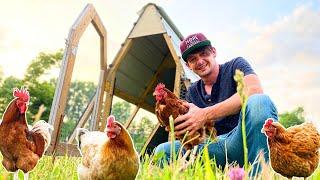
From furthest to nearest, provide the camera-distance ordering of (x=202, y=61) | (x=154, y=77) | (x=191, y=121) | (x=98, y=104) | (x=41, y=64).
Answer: (x=41, y=64) → (x=154, y=77) → (x=98, y=104) → (x=202, y=61) → (x=191, y=121)

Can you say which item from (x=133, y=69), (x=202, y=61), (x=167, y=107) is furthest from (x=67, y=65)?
(x=133, y=69)

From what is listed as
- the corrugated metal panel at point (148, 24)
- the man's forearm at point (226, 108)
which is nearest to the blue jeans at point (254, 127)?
the man's forearm at point (226, 108)

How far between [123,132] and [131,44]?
6.97m

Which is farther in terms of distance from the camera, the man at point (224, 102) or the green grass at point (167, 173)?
the man at point (224, 102)

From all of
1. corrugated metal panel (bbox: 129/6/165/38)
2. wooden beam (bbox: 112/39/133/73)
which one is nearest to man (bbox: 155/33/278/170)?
corrugated metal panel (bbox: 129/6/165/38)

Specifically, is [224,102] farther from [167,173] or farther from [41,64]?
[41,64]

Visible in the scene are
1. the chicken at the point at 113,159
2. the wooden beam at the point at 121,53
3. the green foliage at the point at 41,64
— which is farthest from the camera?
the green foliage at the point at 41,64

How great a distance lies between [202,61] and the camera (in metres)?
3.36

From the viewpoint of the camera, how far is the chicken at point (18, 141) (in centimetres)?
92

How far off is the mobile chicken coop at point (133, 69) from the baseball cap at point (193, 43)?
1154 mm

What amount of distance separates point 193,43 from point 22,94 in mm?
2295

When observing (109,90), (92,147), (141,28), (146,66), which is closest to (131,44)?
(141,28)

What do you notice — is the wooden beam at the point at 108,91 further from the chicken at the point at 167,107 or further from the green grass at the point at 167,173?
the green grass at the point at 167,173

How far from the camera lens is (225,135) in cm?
337
